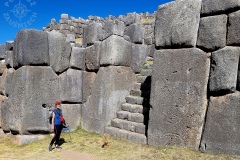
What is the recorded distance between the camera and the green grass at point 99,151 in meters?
4.50

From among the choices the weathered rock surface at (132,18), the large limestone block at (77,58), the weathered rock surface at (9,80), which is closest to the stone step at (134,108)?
the large limestone block at (77,58)

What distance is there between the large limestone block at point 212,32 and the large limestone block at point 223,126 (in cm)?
91

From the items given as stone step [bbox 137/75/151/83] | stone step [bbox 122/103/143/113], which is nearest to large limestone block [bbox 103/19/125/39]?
stone step [bbox 137/75/151/83]

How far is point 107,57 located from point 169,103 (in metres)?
2.27

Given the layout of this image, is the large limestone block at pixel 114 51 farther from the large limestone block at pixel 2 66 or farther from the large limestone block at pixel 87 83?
the large limestone block at pixel 2 66

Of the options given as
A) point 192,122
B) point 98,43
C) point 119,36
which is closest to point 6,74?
point 98,43

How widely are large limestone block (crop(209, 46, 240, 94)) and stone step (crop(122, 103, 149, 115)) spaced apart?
1.99 meters

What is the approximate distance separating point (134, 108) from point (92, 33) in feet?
7.82

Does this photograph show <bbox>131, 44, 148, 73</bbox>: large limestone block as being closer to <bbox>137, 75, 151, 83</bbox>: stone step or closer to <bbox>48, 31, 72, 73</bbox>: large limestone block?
<bbox>137, 75, 151, 83</bbox>: stone step

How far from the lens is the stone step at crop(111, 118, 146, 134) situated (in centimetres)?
578

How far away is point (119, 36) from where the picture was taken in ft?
21.9

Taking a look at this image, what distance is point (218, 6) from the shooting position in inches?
176

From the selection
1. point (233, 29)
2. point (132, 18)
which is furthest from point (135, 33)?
point (233, 29)

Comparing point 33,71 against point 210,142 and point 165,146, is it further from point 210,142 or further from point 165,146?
point 210,142
